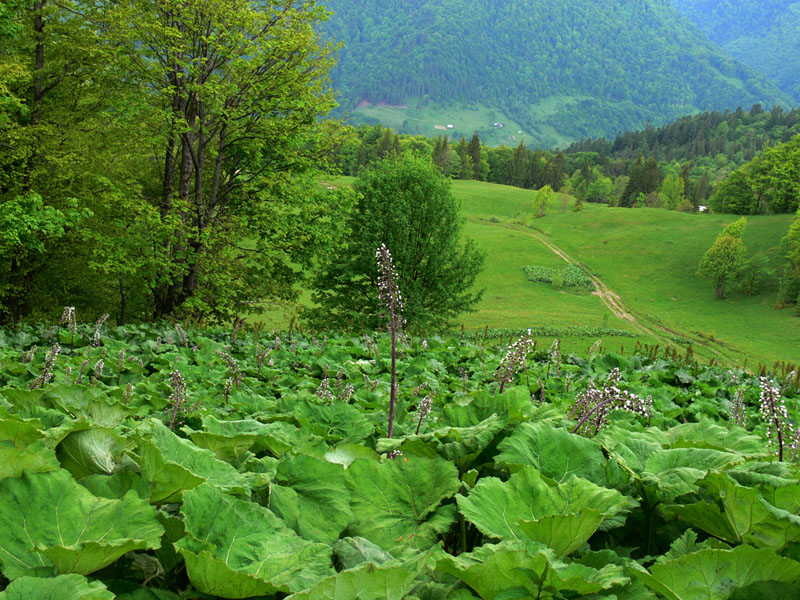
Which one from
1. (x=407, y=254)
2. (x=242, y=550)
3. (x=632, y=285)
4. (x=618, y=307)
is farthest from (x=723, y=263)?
(x=242, y=550)

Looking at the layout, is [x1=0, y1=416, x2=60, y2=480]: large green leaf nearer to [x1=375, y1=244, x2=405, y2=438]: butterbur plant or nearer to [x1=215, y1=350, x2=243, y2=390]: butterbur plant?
[x1=375, y1=244, x2=405, y2=438]: butterbur plant

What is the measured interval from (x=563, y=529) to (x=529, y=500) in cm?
21

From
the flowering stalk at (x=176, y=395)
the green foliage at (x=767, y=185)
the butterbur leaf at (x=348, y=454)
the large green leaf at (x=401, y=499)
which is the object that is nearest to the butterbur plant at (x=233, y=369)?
the flowering stalk at (x=176, y=395)

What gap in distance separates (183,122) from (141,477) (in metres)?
20.1

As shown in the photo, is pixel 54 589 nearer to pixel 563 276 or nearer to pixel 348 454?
pixel 348 454

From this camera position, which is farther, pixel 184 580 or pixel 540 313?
pixel 540 313

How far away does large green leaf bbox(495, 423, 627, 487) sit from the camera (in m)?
1.76

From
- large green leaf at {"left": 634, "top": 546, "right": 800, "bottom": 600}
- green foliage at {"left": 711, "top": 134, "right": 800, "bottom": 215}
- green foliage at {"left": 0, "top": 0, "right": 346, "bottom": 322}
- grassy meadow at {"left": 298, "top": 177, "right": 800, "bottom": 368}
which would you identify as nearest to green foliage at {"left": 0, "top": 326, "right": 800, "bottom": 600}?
large green leaf at {"left": 634, "top": 546, "right": 800, "bottom": 600}

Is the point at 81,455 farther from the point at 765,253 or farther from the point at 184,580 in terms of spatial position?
the point at 765,253

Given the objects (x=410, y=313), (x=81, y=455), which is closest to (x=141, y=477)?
(x=81, y=455)

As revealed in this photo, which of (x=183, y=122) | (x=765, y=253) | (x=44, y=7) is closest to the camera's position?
(x=183, y=122)

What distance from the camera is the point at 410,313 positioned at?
102ft

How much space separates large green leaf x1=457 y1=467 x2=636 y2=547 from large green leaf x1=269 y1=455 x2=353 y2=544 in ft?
1.20

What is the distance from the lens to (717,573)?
110 centimetres
